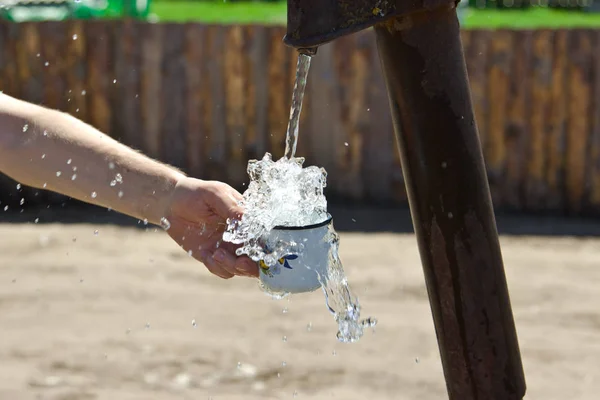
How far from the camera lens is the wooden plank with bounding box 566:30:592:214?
25.2ft

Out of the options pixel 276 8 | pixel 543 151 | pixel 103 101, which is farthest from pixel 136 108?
pixel 276 8

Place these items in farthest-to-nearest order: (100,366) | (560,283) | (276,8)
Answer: (276,8)
(560,283)
(100,366)

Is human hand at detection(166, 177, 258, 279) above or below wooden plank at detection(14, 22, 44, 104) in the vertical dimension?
below

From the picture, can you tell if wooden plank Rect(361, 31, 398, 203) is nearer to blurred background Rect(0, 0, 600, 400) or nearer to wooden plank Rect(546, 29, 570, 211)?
blurred background Rect(0, 0, 600, 400)

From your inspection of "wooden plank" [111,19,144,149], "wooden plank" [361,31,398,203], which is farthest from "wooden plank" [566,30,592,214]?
"wooden plank" [111,19,144,149]

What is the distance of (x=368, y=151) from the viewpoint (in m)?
8.05

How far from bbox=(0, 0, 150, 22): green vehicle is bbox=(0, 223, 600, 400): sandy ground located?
416 centimetres

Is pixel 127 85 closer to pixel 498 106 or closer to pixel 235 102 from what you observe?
pixel 235 102

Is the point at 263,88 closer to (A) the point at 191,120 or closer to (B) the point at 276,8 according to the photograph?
(A) the point at 191,120

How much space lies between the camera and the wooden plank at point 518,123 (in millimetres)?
7777

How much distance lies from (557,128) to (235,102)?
2.65 metres

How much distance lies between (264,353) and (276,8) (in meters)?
14.5

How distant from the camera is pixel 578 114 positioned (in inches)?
306

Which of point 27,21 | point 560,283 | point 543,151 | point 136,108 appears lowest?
point 560,283
